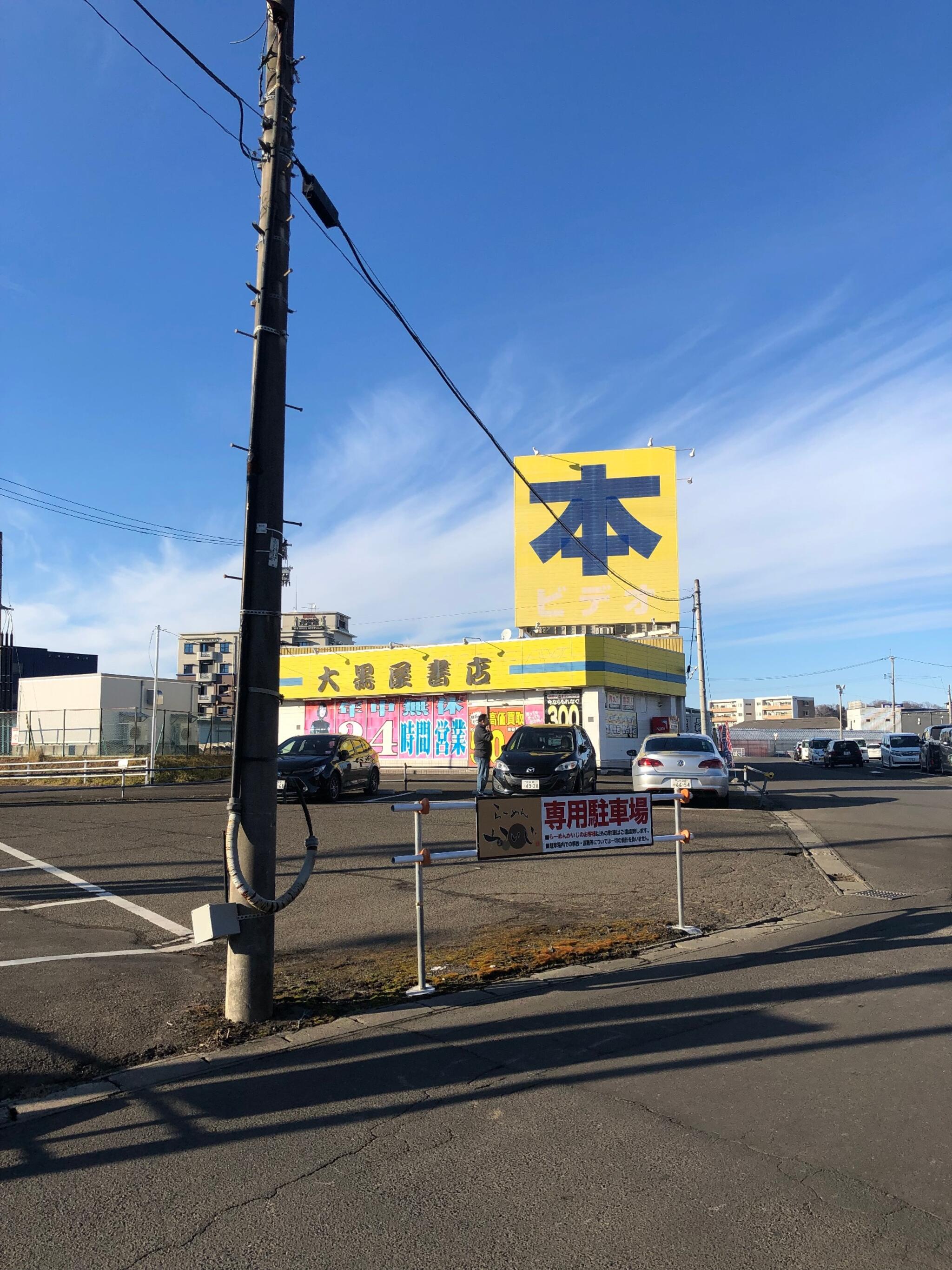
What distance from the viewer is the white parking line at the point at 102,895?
27.1 feet

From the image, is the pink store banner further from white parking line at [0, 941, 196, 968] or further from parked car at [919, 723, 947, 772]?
white parking line at [0, 941, 196, 968]

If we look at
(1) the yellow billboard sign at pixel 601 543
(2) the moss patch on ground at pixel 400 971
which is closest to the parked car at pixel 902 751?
(1) the yellow billboard sign at pixel 601 543

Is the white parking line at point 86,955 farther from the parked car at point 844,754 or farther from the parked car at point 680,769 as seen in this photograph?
the parked car at point 844,754

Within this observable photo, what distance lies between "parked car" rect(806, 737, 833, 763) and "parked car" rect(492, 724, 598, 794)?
3418cm

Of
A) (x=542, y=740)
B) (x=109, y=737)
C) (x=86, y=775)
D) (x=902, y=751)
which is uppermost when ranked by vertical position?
(x=109, y=737)

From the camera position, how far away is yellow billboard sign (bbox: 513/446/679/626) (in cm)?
4412

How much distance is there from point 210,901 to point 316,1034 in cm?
456

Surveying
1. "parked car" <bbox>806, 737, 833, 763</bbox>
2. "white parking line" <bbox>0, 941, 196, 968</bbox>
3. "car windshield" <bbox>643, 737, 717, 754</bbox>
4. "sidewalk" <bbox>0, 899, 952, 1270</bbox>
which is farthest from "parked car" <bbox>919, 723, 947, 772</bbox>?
"white parking line" <bbox>0, 941, 196, 968</bbox>

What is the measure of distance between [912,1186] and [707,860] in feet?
28.1

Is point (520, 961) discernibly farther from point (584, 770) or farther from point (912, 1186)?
point (584, 770)

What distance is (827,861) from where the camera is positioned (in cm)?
1192

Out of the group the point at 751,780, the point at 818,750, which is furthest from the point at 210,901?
the point at 818,750

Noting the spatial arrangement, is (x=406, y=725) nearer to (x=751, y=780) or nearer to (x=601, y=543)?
(x=751, y=780)

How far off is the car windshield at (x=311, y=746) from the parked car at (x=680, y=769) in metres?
7.11
